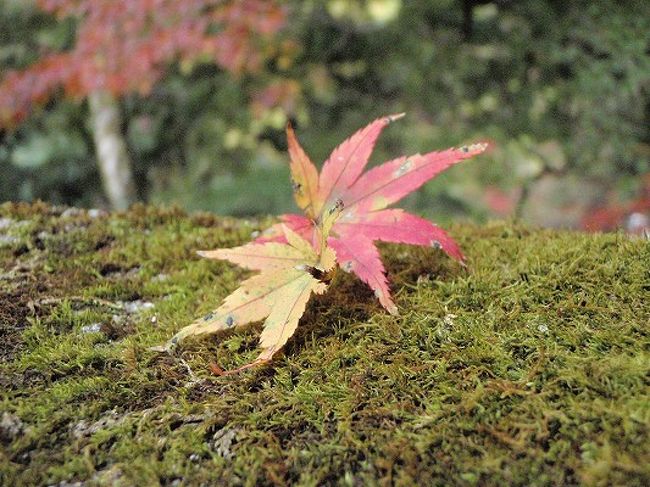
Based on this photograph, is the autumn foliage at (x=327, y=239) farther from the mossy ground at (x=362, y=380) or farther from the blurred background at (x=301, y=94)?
the blurred background at (x=301, y=94)

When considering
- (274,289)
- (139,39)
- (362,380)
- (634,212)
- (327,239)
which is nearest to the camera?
(362,380)

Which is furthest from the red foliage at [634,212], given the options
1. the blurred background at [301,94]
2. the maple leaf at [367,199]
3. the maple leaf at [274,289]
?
the maple leaf at [274,289]

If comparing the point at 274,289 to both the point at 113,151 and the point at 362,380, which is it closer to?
the point at 362,380

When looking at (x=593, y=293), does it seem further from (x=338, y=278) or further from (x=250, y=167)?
(x=250, y=167)

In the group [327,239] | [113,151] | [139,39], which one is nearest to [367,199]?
[327,239]

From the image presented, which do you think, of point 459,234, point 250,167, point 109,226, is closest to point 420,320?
point 459,234

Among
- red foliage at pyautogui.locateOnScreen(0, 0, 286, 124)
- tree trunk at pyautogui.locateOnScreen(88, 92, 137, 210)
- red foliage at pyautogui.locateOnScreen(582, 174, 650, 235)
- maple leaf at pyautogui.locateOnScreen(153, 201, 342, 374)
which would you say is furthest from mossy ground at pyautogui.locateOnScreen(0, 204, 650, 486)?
tree trunk at pyautogui.locateOnScreen(88, 92, 137, 210)

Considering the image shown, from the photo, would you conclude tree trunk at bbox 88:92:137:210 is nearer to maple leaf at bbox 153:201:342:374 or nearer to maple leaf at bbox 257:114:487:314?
maple leaf at bbox 257:114:487:314
